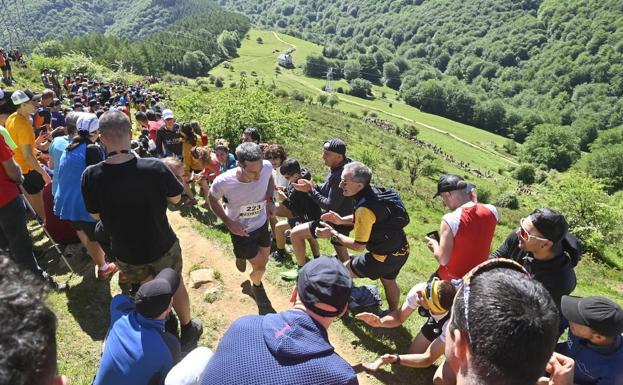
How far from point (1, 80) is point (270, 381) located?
26273mm

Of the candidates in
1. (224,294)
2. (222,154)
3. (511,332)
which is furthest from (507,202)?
(511,332)

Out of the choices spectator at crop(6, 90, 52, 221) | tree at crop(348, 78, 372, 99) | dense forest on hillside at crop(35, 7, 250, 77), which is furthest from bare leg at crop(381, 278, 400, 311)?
tree at crop(348, 78, 372, 99)

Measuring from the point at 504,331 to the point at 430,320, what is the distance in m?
3.58

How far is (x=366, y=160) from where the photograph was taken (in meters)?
35.7

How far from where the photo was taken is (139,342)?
3.46 metres

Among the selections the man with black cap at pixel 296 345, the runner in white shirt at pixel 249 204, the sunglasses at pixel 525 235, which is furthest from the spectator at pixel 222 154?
the man with black cap at pixel 296 345

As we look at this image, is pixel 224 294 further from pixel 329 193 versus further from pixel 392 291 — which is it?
pixel 392 291

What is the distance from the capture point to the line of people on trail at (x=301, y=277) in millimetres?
1904

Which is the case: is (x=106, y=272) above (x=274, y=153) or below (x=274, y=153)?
below

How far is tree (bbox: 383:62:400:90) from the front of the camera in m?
161

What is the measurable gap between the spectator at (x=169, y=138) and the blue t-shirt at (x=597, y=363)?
32.7ft

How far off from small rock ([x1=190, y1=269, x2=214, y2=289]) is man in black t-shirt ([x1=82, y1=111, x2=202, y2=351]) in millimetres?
2333

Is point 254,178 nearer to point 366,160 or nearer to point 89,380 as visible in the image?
point 89,380

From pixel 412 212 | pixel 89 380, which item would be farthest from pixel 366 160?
pixel 89 380
